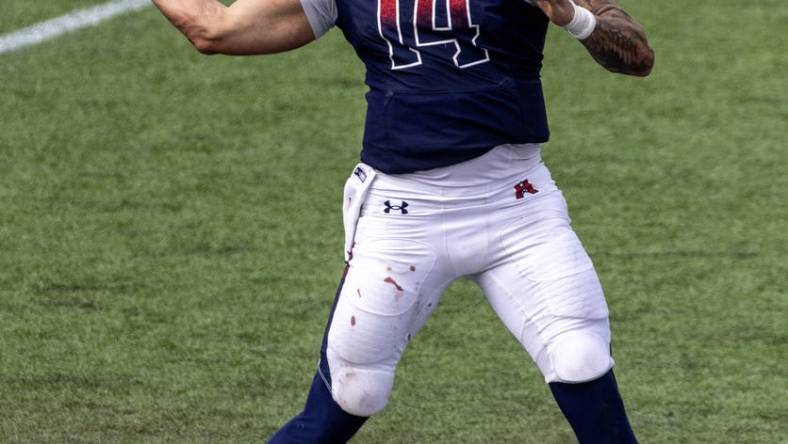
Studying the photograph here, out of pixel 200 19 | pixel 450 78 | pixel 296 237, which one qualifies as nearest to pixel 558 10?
pixel 450 78

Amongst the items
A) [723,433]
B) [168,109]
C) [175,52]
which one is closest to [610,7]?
[723,433]

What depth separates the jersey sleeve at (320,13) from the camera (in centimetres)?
506

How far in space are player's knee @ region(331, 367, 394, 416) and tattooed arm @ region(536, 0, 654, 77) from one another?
39.9 inches

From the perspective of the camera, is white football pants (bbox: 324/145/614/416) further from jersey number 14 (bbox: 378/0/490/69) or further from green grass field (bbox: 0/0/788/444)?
Result: green grass field (bbox: 0/0/788/444)

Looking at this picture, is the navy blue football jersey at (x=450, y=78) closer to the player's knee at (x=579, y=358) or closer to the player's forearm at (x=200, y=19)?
the player's forearm at (x=200, y=19)

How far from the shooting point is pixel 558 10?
181 inches

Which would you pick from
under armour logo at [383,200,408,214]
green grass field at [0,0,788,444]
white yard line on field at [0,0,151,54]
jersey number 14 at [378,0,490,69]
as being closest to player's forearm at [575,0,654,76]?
jersey number 14 at [378,0,490,69]

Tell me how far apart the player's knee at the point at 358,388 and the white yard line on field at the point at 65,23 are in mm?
6362

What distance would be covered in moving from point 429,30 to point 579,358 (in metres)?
0.93

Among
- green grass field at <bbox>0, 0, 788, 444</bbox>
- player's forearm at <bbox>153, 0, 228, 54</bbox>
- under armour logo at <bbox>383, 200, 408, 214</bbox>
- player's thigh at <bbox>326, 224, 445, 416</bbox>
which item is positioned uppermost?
player's forearm at <bbox>153, 0, 228, 54</bbox>

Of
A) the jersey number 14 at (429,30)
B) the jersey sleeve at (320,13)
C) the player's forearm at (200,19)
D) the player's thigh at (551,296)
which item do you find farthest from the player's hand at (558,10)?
the player's forearm at (200,19)

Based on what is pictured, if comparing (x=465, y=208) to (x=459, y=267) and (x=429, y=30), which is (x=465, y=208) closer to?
(x=459, y=267)

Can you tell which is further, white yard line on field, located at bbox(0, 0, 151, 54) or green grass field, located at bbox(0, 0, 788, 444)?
white yard line on field, located at bbox(0, 0, 151, 54)

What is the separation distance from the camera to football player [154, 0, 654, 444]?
4.82 metres
